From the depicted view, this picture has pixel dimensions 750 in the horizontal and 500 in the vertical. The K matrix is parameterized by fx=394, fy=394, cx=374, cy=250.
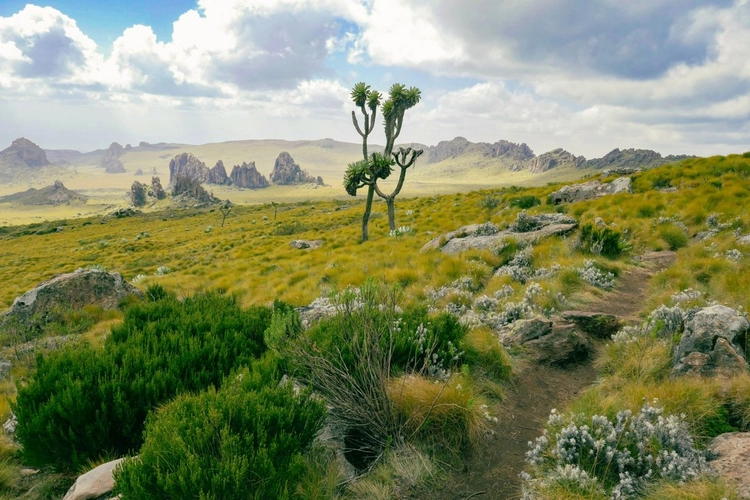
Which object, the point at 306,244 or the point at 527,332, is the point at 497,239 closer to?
the point at 527,332

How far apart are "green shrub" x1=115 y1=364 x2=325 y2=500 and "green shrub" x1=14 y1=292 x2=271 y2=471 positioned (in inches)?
39.3

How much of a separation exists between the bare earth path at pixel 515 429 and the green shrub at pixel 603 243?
152 inches

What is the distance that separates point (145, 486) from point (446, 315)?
4.62m

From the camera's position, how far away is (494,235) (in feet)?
46.5

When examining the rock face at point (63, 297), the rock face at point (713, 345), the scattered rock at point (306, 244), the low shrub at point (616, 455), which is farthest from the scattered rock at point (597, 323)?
the scattered rock at point (306, 244)

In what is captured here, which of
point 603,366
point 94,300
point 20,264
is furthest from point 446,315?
point 20,264

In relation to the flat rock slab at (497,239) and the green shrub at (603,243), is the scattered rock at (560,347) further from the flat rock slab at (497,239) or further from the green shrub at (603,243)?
the flat rock slab at (497,239)

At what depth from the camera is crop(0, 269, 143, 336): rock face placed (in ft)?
38.2

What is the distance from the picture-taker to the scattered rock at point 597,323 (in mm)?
6723

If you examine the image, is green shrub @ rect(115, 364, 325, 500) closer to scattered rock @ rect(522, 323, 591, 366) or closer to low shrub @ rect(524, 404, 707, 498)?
low shrub @ rect(524, 404, 707, 498)

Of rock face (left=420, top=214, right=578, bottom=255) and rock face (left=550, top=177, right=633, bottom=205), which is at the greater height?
rock face (left=550, top=177, right=633, bottom=205)

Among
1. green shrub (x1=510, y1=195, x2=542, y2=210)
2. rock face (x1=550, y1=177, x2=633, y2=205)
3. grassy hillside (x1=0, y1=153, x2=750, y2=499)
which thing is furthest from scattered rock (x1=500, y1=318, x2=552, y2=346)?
rock face (x1=550, y1=177, x2=633, y2=205)

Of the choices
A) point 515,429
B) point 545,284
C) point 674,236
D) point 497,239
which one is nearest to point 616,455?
point 515,429

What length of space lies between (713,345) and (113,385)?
7.33m
